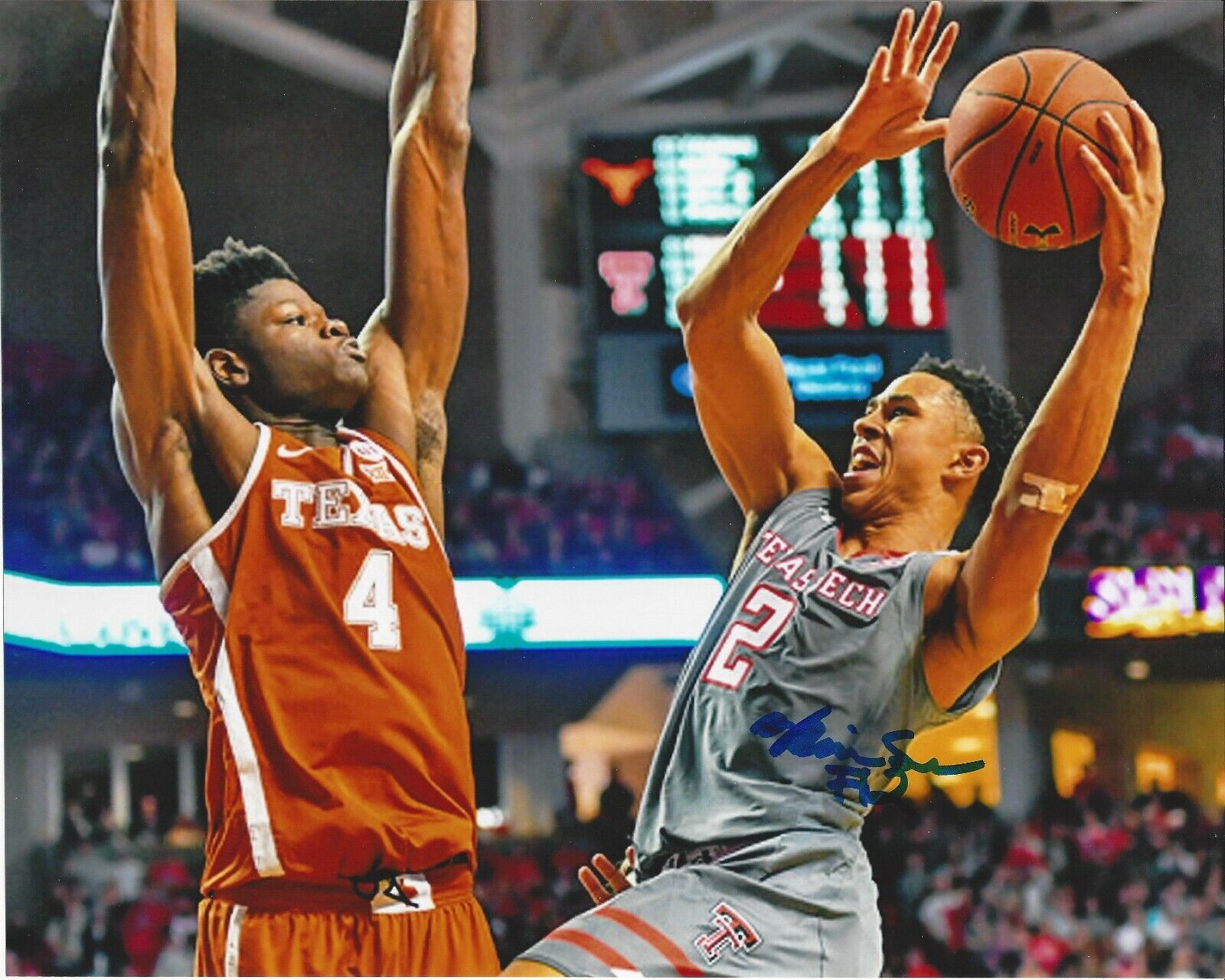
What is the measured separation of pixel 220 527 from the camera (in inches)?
123

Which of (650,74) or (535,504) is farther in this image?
(535,504)

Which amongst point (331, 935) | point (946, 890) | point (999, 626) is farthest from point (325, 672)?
point (946, 890)

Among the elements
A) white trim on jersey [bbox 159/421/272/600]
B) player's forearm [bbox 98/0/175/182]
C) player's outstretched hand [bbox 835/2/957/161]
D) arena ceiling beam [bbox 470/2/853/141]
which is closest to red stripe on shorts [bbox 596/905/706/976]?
white trim on jersey [bbox 159/421/272/600]

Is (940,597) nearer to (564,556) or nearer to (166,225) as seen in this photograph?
(166,225)

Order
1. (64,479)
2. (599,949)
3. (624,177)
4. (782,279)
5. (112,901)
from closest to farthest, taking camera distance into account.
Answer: (599,949), (782,279), (112,901), (624,177), (64,479)

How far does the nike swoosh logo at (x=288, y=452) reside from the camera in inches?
127

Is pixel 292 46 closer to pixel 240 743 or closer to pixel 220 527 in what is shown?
pixel 220 527

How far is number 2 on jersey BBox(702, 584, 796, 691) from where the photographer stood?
315 centimetres

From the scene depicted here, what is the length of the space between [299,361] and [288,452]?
0.19 meters

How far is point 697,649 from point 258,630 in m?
0.79

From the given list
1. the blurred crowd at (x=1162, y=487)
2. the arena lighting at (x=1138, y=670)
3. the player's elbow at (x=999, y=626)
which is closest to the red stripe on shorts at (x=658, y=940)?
the player's elbow at (x=999, y=626)

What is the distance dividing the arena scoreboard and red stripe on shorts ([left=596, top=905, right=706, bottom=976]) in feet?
16.1

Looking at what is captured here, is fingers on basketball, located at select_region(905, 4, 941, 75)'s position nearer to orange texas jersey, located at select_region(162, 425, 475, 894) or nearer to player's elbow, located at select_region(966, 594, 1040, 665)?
Answer: player's elbow, located at select_region(966, 594, 1040, 665)
